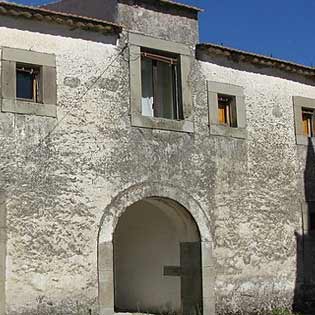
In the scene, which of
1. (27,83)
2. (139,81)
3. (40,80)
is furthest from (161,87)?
(27,83)

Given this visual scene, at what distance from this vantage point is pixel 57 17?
12.2 metres

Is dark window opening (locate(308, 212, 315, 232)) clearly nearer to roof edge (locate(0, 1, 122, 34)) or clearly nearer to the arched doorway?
the arched doorway

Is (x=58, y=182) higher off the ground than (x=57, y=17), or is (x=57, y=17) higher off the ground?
(x=57, y=17)

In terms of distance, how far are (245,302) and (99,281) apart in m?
3.60

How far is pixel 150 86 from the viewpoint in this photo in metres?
14.1

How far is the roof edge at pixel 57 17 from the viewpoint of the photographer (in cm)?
1168

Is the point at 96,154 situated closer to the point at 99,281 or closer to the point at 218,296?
the point at 99,281

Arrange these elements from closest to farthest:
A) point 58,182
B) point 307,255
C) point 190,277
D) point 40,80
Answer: point 58,182 < point 40,80 < point 190,277 < point 307,255

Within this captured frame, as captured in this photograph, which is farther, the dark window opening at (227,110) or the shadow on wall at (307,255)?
the shadow on wall at (307,255)

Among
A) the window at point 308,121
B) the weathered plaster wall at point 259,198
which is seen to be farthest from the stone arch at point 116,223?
the window at point 308,121

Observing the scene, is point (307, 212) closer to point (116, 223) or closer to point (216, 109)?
point (216, 109)

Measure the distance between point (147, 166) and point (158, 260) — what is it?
2786 mm

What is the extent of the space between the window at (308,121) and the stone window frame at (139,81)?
12.1 feet

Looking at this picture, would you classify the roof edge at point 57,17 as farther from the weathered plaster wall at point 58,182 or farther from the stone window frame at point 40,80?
the stone window frame at point 40,80
